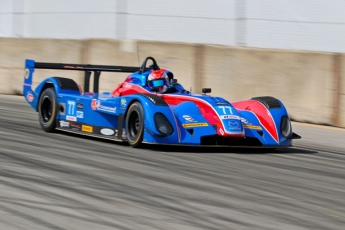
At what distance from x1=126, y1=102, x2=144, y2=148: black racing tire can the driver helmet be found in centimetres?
82

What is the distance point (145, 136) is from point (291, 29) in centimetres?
698

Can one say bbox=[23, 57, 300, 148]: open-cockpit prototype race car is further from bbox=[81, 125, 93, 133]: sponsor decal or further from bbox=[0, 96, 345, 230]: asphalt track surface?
bbox=[0, 96, 345, 230]: asphalt track surface

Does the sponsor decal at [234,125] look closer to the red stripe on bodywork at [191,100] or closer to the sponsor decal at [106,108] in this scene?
the red stripe on bodywork at [191,100]

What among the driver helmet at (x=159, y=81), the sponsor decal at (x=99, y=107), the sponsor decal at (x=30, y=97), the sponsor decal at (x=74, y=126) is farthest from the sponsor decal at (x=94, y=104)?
the sponsor decal at (x=30, y=97)

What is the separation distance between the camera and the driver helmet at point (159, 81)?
10305mm

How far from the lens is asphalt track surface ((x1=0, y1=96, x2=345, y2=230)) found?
18.9 feet

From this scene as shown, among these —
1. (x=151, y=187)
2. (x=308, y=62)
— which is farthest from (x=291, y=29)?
(x=151, y=187)

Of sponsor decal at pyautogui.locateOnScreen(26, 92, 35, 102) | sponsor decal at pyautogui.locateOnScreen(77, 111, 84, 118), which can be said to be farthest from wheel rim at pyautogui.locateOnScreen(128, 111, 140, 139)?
sponsor decal at pyautogui.locateOnScreen(26, 92, 35, 102)

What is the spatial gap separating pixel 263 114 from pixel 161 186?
326cm

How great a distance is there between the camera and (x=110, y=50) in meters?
15.6

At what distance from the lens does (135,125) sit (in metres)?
9.62

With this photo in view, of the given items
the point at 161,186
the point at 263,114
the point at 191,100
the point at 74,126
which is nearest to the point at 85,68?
the point at 74,126

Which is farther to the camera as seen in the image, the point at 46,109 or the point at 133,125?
the point at 46,109

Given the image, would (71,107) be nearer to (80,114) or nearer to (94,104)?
(80,114)
